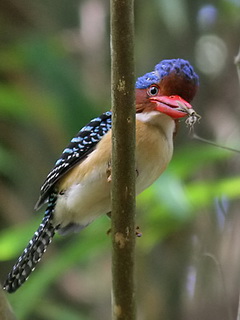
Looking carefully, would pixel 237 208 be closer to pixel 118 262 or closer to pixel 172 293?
pixel 172 293

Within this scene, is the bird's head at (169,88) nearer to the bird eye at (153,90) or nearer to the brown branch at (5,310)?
the bird eye at (153,90)

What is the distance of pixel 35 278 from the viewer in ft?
11.5

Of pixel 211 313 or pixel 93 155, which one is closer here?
pixel 93 155

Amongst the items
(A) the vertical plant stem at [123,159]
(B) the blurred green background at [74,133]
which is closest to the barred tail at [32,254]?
(B) the blurred green background at [74,133]

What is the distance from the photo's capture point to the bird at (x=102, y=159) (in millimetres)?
2623

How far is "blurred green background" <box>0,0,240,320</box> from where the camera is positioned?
3.46 m

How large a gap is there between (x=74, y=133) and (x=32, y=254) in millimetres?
782

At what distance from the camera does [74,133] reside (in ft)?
11.4

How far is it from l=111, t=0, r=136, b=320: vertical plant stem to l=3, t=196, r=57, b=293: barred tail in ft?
2.60

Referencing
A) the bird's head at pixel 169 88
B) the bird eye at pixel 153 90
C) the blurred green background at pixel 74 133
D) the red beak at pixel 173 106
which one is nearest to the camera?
the red beak at pixel 173 106

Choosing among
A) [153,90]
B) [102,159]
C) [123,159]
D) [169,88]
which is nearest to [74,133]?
[102,159]

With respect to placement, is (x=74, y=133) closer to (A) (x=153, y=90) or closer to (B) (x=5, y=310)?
(A) (x=153, y=90)

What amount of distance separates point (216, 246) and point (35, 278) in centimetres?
101

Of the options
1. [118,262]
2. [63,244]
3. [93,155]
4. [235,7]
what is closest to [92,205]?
[93,155]
